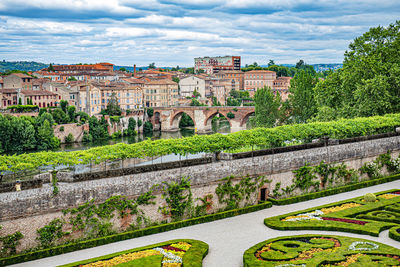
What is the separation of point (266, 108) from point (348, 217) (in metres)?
37.6

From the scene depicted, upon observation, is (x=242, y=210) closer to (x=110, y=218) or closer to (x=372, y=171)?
(x=110, y=218)

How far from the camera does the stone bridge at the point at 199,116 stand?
86919 mm

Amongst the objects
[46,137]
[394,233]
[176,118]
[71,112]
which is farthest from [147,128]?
[394,233]

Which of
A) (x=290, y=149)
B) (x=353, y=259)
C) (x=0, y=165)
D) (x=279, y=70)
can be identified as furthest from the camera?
(x=279, y=70)

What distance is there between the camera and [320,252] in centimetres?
1894

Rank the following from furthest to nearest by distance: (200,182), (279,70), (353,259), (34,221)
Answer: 1. (279,70)
2. (200,182)
3. (34,221)
4. (353,259)

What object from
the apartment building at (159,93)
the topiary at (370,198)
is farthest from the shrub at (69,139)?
the topiary at (370,198)

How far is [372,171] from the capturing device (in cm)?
3219

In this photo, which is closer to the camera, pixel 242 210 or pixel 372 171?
pixel 242 210

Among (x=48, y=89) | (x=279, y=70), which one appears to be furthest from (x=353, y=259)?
(x=279, y=70)

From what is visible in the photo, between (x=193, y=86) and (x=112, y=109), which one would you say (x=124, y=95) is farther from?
(x=193, y=86)

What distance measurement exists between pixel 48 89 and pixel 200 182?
234ft

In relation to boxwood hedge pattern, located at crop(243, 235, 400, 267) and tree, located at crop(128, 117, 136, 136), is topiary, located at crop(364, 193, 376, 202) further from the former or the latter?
tree, located at crop(128, 117, 136, 136)

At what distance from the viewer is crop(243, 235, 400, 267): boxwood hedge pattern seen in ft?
58.9
